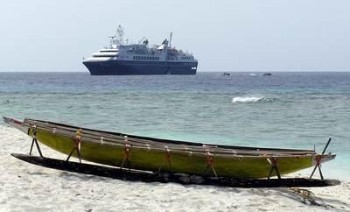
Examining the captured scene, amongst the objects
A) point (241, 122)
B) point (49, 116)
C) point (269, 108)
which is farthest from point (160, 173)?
point (269, 108)

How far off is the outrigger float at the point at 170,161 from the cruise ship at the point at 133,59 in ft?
314

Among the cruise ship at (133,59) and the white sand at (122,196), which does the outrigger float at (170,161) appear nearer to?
the white sand at (122,196)

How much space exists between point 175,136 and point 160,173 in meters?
8.93

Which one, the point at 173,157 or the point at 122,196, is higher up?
the point at 173,157

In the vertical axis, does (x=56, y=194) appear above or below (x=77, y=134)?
below

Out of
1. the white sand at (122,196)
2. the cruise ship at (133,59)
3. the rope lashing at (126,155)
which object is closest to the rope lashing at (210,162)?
the white sand at (122,196)

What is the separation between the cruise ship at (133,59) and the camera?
104m

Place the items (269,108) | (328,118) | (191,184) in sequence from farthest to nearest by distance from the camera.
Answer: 1. (269,108)
2. (328,118)
3. (191,184)

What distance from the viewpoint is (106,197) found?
665 cm

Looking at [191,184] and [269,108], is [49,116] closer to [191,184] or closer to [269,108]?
[269,108]

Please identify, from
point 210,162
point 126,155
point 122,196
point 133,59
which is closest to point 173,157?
point 210,162

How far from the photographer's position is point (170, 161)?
7.95m

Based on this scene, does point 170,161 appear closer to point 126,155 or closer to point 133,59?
point 126,155

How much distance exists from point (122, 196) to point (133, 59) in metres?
99.5
